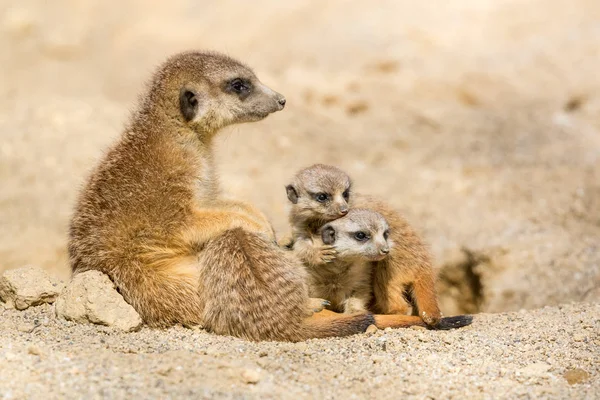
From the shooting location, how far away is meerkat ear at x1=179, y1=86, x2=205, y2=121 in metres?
4.11

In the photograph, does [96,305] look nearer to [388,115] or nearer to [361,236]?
[361,236]

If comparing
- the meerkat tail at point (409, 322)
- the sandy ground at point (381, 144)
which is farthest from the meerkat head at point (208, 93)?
the meerkat tail at point (409, 322)

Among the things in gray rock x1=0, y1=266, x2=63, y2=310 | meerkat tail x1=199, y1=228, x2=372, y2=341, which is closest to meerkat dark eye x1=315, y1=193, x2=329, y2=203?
meerkat tail x1=199, y1=228, x2=372, y2=341

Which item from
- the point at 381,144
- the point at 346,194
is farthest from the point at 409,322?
the point at 381,144

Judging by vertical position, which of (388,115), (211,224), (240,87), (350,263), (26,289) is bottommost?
(26,289)

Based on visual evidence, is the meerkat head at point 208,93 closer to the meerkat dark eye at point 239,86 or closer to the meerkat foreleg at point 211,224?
the meerkat dark eye at point 239,86

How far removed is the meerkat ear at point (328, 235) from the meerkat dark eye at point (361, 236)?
151 millimetres

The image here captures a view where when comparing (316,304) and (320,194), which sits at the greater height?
(320,194)

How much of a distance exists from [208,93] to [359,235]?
43.2 inches

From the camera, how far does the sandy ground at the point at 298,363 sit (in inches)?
115

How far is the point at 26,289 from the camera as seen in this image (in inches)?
157

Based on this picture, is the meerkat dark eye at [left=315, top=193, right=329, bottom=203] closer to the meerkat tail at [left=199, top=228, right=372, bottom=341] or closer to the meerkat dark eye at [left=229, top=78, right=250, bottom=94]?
the meerkat tail at [left=199, top=228, right=372, bottom=341]

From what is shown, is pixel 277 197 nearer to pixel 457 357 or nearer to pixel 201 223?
pixel 201 223

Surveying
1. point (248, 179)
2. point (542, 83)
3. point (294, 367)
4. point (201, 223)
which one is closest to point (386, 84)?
point (542, 83)
